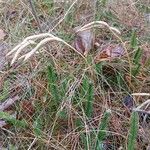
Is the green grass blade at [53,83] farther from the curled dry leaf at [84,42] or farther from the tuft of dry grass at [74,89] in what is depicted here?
the curled dry leaf at [84,42]

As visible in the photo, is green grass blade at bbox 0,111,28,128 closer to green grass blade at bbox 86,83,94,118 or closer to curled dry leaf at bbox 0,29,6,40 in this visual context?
green grass blade at bbox 86,83,94,118

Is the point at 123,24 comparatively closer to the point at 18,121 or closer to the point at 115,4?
the point at 115,4

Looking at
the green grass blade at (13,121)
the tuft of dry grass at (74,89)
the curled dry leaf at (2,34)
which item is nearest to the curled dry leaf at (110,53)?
the tuft of dry grass at (74,89)

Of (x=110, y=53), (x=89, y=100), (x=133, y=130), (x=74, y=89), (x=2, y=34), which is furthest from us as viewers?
(x=2, y=34)

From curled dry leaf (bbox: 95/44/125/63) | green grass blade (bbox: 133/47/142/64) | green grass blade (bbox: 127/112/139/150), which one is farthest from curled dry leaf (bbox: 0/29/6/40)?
green grass blade (bbox: 127/112/139/150)

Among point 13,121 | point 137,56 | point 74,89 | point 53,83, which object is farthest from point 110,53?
point 13,121

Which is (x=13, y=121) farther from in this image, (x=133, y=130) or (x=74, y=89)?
(x=133, y=130)

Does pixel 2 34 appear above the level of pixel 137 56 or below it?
above

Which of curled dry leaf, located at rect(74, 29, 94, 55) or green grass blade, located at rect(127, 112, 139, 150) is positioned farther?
curled dry leaf, located at rect(74, 29, 94, 55)
